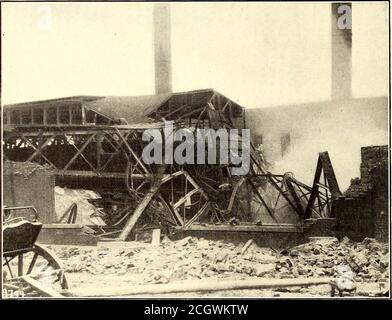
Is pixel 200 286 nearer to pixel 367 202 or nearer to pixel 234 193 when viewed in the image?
pixel 234 193

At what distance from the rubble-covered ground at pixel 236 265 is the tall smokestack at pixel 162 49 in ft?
10.4

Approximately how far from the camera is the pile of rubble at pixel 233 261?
7320mm

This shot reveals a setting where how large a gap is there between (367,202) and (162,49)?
466 centimetres

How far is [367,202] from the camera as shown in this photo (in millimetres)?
7551

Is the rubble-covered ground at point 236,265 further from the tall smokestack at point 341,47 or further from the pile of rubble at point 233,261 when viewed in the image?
the tall smokestack at point 341,47

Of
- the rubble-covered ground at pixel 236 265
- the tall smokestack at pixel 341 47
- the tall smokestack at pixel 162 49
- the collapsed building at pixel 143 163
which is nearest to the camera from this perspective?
the rubble-covered ground at pixel 236 265

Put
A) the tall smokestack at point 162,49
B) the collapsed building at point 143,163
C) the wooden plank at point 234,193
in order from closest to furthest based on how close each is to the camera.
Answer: the tall smokestack at point 162,49 < the collapsed building at point 143,163 < the wooden plank at point 234,193

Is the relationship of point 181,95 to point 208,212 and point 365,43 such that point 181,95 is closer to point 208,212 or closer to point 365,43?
point 208,212

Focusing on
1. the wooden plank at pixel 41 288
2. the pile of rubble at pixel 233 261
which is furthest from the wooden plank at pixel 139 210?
the wooden plank at pixel 41 288

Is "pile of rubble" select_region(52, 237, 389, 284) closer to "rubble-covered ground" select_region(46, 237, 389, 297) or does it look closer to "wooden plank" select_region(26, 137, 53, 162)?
"rubble-covered ground" select_region(46, 237, 389, 297)

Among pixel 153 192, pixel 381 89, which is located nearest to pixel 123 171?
pixel 153 192

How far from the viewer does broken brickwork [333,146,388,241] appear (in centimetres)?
742

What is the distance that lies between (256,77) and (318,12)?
149 cm

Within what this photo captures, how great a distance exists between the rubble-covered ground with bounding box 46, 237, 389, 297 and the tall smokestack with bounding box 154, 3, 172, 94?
3.16 m
